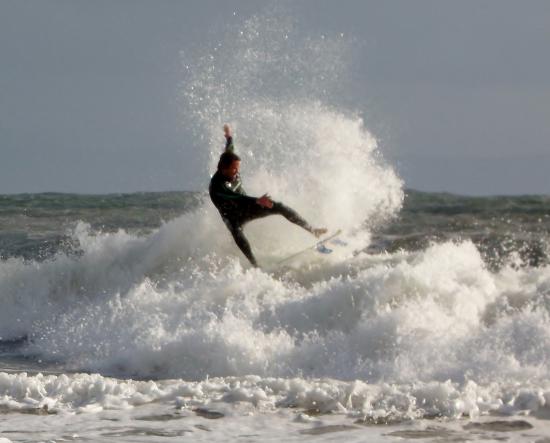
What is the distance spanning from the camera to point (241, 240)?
506 inches

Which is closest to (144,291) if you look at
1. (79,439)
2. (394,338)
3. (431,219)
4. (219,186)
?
(219,186)

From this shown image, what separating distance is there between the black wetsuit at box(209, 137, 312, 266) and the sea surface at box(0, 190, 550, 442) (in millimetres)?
408

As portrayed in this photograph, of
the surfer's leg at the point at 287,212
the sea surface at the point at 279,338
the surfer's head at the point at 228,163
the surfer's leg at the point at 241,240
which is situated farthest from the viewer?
the surfer's leg at the point at 241,240

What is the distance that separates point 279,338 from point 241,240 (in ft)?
9.37

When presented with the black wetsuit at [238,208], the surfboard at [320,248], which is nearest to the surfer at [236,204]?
the black wetsuit at [238,208]

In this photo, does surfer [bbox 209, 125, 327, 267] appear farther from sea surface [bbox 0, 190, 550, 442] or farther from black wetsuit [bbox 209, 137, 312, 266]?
sea surface [bbox 0, 190, 550, 442]

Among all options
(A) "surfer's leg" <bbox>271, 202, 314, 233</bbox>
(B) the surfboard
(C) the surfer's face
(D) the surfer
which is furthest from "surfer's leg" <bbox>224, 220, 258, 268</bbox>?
(C) the surfer's face

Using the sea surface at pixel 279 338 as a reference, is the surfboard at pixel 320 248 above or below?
above

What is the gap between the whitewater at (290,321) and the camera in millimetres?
7637

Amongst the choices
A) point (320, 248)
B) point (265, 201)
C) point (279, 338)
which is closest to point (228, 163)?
point (265, 201)

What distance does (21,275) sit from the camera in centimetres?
1489

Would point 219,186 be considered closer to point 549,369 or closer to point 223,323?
point 223,323

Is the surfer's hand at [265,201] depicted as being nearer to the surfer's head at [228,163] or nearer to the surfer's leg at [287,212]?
the surfer's leg at [287,212]

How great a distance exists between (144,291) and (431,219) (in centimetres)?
677
